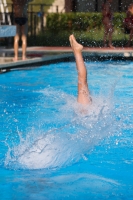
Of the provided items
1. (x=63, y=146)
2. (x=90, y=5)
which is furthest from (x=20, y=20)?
(x=90, y=5)

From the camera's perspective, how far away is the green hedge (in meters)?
21.1

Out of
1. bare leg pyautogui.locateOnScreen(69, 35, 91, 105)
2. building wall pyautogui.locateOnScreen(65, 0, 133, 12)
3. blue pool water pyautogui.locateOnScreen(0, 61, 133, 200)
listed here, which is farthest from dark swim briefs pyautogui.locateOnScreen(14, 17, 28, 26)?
building wall pyautogui.locateOnScreen(65, 0, 133, 12)

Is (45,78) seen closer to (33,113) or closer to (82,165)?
(33,113)

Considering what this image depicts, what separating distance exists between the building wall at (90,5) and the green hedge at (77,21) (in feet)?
7.48

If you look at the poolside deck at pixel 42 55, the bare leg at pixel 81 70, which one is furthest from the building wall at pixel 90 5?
the bare leg at pixel 81 70

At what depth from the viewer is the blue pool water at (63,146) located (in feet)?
16.4

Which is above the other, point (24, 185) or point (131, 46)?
point (24, 185)

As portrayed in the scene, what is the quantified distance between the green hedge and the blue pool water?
1079cm

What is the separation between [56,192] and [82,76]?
2.82 m

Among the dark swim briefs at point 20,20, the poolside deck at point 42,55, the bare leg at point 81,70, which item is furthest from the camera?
the dark swim briefs at point 20,20

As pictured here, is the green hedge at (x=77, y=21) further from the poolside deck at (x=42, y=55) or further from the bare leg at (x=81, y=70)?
the bare leg at (x=81, y=70)

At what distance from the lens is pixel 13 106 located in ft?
29.8

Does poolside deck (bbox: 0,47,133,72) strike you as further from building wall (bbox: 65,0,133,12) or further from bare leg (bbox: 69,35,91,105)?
building wall (bbox: 65,0,133,12)

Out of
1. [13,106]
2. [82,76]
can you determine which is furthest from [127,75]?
[82,76]
